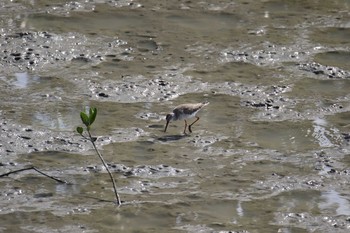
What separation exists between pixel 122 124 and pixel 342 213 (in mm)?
2530

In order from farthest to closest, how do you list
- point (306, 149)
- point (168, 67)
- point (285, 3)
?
point (285, 3), point (168, 67), point (306, 149)

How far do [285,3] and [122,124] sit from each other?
14.2 feet

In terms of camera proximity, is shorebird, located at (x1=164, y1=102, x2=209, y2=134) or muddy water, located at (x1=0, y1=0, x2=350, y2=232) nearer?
muddy water, located at (x1=0, y1=0, x2=350, y2=232)

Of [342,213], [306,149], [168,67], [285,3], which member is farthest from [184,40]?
[342,213]

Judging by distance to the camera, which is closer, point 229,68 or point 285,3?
point 229,68

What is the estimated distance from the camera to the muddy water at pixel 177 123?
372 inches

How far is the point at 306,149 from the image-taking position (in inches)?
423

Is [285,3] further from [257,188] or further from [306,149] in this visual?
[257,188]

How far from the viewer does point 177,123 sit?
11273mm

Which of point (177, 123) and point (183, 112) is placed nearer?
point (183, 112)

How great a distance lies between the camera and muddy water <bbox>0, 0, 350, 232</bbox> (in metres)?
9.45

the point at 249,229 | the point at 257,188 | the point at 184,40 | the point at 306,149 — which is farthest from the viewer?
the point at 184,40

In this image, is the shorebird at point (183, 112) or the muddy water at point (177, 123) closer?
the muddy water at point (177, 123)

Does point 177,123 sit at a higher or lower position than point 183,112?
lower
